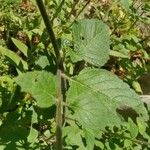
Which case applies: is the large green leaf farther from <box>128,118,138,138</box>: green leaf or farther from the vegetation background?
<box>128,118,138,138</box>: green leaf

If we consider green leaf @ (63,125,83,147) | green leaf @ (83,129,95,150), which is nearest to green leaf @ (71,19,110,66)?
green leaf @ (83,129,95,150)

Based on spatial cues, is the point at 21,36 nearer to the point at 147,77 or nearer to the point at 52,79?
the point at 147,77

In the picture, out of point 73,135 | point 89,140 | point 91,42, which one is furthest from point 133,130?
point 91,42

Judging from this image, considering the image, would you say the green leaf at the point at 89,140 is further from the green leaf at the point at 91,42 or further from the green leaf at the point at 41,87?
the green leaf at the point at 41,87

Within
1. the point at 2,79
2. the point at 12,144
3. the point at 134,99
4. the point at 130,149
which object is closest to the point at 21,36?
the point at 2,79

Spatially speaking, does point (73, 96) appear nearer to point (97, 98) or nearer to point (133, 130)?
point (97, 98)

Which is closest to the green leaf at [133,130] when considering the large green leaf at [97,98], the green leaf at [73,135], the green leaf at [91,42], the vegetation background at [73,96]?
the vegetation background at [73,96]
